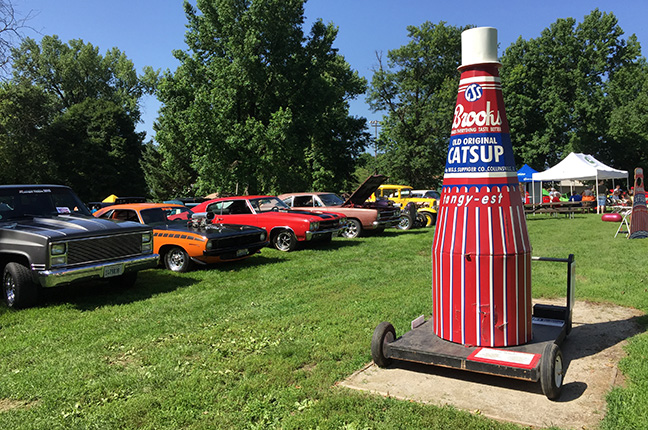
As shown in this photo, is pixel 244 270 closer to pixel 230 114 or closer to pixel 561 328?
pixel 561 328

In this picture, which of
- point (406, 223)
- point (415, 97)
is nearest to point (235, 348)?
point (406, 223)

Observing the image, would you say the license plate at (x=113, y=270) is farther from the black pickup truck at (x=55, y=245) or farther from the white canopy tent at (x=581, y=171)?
the white canopy tent at (x=581, y=171)

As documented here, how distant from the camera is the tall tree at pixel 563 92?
1712 inches

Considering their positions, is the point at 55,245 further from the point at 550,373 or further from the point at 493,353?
the point at 550,373

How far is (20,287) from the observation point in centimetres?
685

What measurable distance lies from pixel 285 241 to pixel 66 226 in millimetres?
6157

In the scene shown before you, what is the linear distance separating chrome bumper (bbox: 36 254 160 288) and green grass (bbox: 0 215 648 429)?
464 millimetres

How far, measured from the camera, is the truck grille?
7.12 meters

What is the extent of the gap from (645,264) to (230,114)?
75.4ft

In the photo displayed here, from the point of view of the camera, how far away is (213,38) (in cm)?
2942

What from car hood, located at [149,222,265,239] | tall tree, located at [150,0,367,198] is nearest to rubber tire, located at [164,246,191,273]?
car hood, located at [149,222,265,239]

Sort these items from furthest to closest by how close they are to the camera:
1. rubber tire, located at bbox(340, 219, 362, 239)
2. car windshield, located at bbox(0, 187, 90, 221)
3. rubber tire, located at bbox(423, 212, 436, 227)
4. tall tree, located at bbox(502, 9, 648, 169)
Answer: tall tree, located at bbox(502, 9, 648, 169) < rubber tire, located at bbox(423, 212, 436, 227) < rubber tire, located at bbox(340, 219, 362, 239) < car windshield, located at bbox(0, 187, 90, 221)

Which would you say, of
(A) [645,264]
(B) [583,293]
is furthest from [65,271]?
(A) [645,264]

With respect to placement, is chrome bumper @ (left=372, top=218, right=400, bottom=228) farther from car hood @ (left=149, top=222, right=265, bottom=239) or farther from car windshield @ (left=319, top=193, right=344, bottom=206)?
car hood @ (left=149, top=222, right=265, bottom=239)
